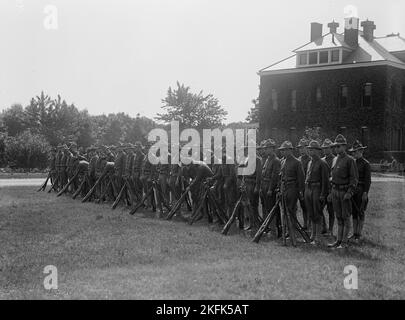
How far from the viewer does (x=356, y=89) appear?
4300 centimetres

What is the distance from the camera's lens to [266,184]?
13.8 metres

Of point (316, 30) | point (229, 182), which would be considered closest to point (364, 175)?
point (229, 182)

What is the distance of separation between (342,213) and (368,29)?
36198 mm

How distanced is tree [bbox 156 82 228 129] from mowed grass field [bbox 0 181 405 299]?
33.1m

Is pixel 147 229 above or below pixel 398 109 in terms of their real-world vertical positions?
below

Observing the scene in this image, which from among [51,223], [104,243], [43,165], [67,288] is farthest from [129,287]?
[43,165]

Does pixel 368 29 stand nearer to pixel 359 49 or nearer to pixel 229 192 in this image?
pixel 359 49

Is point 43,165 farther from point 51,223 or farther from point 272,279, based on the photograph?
point 272,279

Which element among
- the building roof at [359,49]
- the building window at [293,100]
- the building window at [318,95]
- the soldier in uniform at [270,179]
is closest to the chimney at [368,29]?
the building roof at [359,49]

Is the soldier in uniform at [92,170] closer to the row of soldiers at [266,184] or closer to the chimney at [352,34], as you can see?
the row of soldiers at [266,184]

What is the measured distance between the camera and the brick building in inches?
1646

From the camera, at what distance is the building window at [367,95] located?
42.5 meters

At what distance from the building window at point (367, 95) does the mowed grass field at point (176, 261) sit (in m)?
27.7
